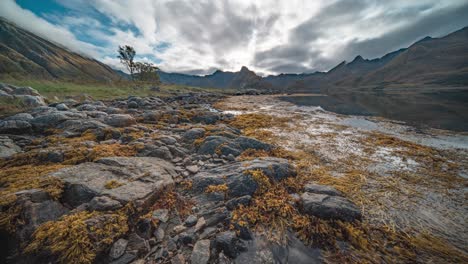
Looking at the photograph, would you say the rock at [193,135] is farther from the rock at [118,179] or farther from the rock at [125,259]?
the rock at [125,259]

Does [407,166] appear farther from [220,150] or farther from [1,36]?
[1,36]

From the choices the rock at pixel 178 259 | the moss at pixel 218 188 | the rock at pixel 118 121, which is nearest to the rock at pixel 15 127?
the rock at pixel 118 121

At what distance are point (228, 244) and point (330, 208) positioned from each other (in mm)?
2379

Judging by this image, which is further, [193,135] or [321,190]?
[193,135]

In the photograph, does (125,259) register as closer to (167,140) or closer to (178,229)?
(178,229)

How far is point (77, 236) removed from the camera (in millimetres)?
2701

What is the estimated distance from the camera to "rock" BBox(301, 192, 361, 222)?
3.70 m

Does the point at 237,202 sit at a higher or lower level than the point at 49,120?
higher

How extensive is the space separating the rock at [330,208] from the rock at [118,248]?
363cm

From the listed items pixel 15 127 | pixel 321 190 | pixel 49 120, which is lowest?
pixel 15 127

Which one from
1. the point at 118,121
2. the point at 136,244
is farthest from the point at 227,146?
the point at 118,121

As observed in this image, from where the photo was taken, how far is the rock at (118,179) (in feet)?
11.8

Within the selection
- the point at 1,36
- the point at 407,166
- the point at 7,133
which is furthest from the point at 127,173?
the point at 1,36

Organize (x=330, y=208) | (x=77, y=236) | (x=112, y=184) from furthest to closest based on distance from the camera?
(x=112, y=184) < (x=330, y=208) < (x=77, y=236)
